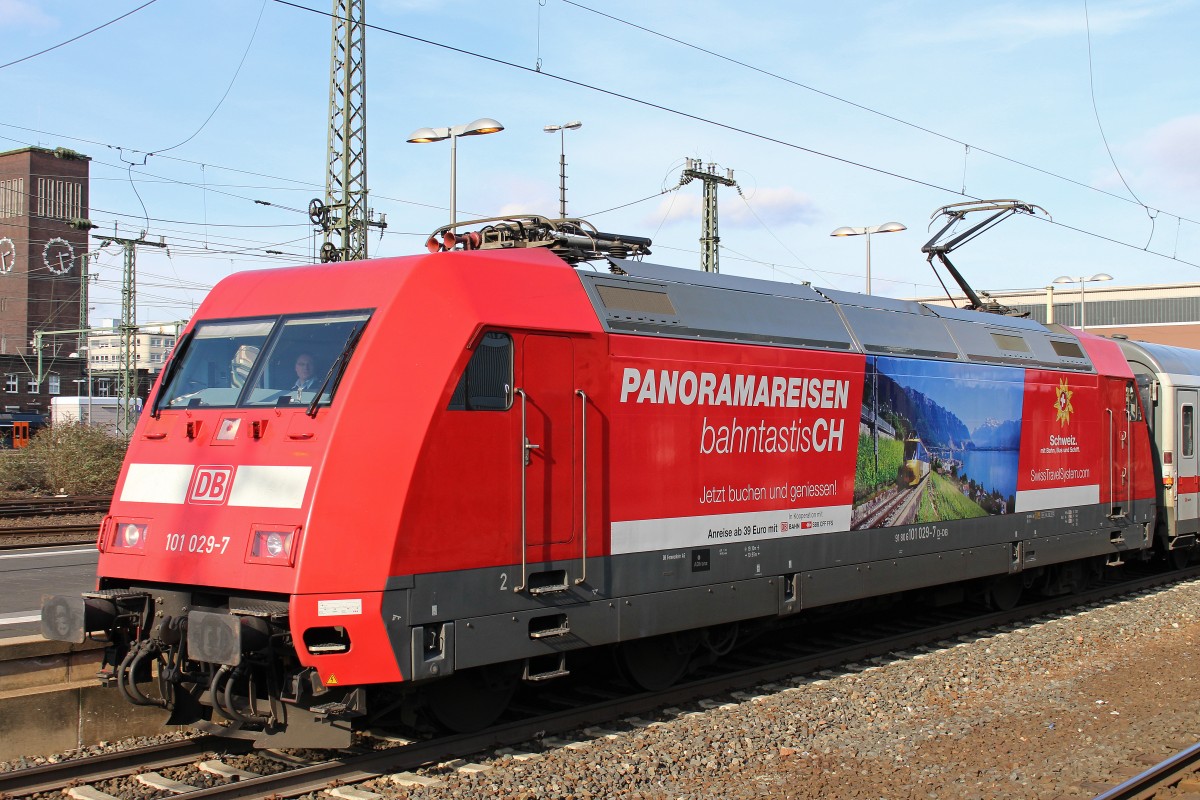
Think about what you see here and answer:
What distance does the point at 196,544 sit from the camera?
23.0 feet

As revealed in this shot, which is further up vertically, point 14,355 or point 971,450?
point 14,355

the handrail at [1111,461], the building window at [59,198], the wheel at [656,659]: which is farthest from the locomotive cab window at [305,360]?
the building window at [59,198]

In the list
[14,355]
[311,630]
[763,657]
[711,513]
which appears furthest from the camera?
[14,355]

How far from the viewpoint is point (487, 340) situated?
23.8 ft

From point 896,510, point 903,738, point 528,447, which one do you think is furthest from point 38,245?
point 903,738

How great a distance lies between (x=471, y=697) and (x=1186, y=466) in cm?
1303

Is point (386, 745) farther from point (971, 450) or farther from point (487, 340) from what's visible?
point (971, 450)

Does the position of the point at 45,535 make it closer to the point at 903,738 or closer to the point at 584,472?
the point at 584,472

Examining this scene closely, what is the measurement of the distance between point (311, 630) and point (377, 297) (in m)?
2.09

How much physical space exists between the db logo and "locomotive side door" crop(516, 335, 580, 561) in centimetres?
188

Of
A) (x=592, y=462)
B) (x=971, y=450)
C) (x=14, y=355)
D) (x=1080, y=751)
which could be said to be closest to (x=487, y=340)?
(x=592, y=462)

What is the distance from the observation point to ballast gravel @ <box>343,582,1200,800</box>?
22.5 ft

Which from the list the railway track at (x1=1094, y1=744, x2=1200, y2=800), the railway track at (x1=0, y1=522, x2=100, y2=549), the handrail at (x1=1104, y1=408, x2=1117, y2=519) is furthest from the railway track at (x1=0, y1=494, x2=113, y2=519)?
the railway track at (x1=1094, y1=744, x2=1200, y2=800)

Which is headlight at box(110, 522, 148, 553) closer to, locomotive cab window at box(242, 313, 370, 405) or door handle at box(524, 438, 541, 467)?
locomotive cab window at box(242, 313, 370, 405)
